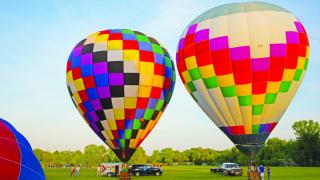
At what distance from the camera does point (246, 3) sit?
66.2ft

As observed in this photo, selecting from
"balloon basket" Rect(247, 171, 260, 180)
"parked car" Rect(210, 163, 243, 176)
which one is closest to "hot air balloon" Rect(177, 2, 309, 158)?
"balloon basket" Rect(247, 171, 260, 180)

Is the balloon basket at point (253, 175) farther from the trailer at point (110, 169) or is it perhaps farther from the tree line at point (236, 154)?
the tree line at point (236, 154)

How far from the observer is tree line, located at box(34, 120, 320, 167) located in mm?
71750

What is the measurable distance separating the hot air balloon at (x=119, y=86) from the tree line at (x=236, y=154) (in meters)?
22.8

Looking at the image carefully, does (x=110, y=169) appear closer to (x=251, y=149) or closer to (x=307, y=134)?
(x=251, y=149)

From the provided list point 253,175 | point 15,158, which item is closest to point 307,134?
point 253,175

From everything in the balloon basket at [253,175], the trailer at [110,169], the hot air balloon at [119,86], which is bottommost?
the trailer at [110,169]

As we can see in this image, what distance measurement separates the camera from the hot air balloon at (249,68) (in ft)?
60.0

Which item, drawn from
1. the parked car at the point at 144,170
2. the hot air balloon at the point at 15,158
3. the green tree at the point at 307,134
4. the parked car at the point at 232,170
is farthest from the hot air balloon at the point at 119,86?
the green tree at the point at 307,134

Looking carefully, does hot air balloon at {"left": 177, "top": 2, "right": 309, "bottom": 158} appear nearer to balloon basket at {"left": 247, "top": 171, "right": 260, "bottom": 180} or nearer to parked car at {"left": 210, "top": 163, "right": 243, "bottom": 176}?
balloon basket at {"left": 247, "top": 171, "right": 260, "bottom": 180}

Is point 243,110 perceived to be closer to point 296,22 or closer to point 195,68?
point 195,68

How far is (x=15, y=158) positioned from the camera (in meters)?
5.91

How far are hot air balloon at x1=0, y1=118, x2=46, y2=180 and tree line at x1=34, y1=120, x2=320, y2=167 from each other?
37.6 meters

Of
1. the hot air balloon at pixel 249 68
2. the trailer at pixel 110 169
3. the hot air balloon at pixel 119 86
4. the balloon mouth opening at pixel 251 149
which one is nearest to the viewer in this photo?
the balloon mouth opening at pixel 251 149
